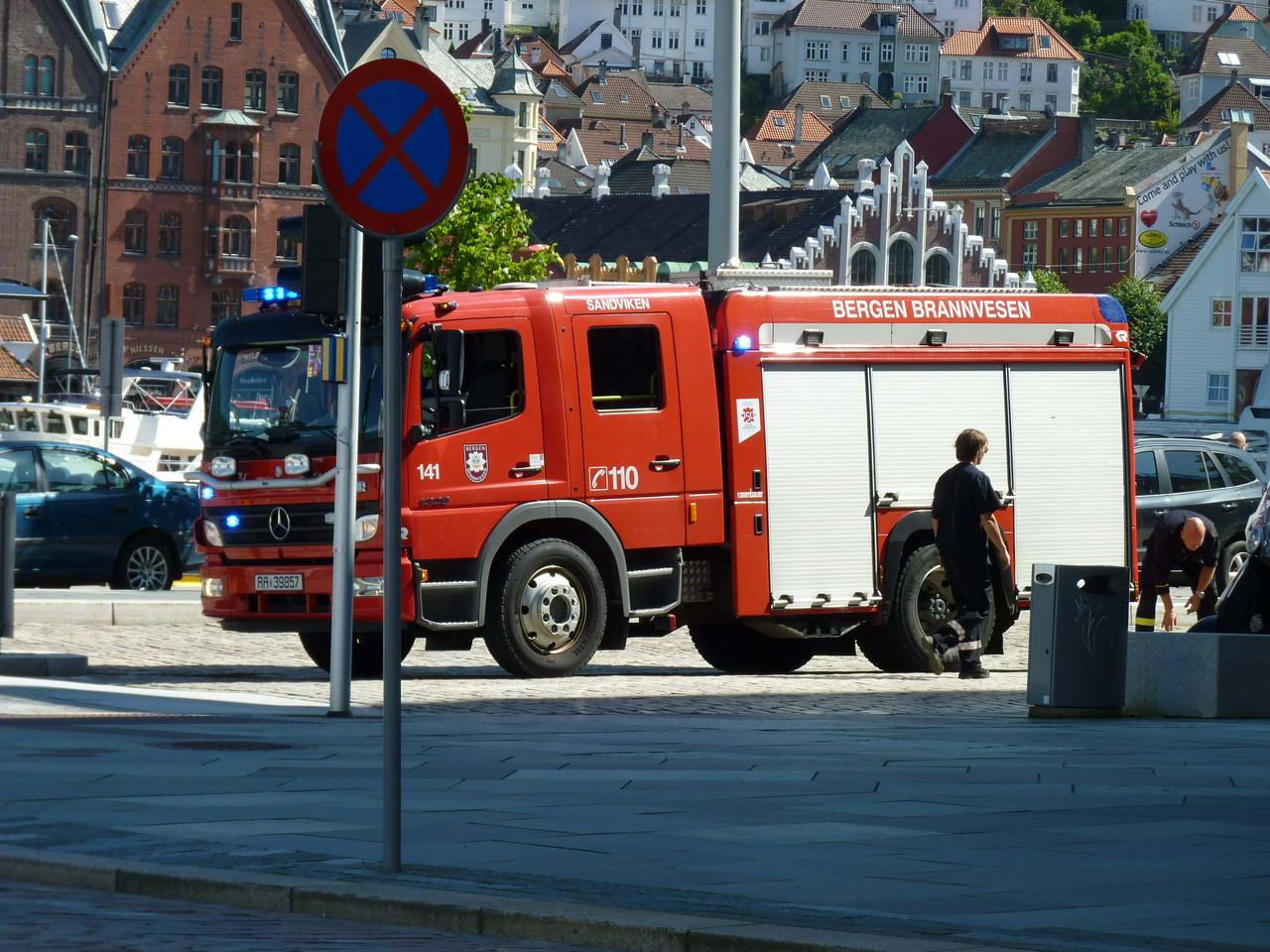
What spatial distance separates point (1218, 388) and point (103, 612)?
89761 millimetres

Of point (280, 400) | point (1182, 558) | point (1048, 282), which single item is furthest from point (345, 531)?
point (1048, 282)

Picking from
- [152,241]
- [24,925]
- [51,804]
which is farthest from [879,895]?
[152,241]

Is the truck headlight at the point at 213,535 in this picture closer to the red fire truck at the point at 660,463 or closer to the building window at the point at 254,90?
the red fire truck at the point at 660,463

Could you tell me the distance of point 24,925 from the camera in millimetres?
7184

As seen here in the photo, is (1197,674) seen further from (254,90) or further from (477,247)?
(254,90)

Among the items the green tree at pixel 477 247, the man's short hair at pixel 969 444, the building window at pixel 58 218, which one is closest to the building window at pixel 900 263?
the building window at pixel 58 218

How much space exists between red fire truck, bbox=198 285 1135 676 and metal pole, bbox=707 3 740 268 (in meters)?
3.82

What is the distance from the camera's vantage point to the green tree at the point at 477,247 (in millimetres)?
56125

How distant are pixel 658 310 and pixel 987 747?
5678 millimetres

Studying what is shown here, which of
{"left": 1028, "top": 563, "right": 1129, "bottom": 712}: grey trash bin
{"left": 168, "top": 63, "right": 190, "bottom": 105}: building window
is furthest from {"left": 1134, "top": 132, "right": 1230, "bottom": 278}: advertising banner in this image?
{"left": 1028, "top": 563, "right": 1129, "bottom": 712}: grey trash bin

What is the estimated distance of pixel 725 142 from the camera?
22516mm

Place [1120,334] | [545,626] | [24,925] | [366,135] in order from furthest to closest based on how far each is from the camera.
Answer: [1120,334] < [545,626] < [366,135] < [24,925]

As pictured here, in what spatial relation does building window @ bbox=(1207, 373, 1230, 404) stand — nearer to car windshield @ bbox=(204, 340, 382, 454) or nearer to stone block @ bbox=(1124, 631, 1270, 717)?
car windshield @ bbox=(204, 340, 382, 454)

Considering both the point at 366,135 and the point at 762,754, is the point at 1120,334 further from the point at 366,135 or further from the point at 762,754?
the point at 366,135
